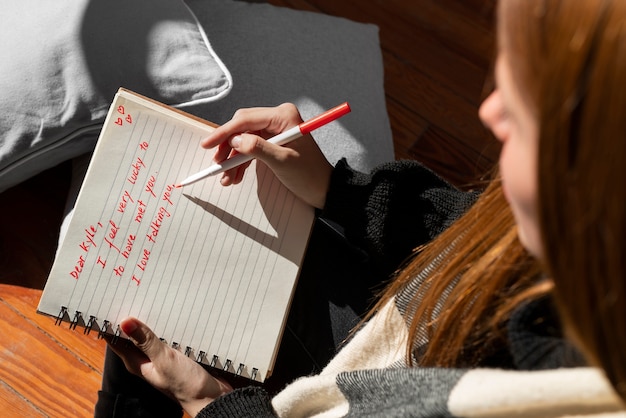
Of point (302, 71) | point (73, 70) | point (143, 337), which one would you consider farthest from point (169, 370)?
point (302, 71)

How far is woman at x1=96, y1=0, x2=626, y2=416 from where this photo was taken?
0.34 metres

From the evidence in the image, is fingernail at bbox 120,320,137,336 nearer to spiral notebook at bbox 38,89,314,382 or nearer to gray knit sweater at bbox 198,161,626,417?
spiral notebook at bbox 38,89,314,382

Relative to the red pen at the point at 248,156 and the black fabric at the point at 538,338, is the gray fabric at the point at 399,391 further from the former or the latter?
the red pen at the point at 248,156

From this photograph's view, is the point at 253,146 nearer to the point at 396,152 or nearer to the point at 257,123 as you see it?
the point at 257,123

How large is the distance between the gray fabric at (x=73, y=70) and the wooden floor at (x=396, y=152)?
202 millimetres

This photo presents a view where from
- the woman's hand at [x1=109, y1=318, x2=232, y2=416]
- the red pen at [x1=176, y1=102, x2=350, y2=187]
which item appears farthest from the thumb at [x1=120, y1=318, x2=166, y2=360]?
the red pen at [x1=176, y1=102, x2=350, y2=187]

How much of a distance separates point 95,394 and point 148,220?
39 centimetres

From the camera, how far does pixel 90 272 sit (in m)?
0.68

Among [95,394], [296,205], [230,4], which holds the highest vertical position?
[230,4]

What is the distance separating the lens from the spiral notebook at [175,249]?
2.23 feet

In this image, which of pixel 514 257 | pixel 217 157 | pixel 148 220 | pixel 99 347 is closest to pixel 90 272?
pixel 148 220

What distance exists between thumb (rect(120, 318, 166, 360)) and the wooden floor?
31 centimetres

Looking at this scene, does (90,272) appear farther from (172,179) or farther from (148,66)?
(148,66)

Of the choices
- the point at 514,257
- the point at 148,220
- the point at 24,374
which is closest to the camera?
the point at 514,257
